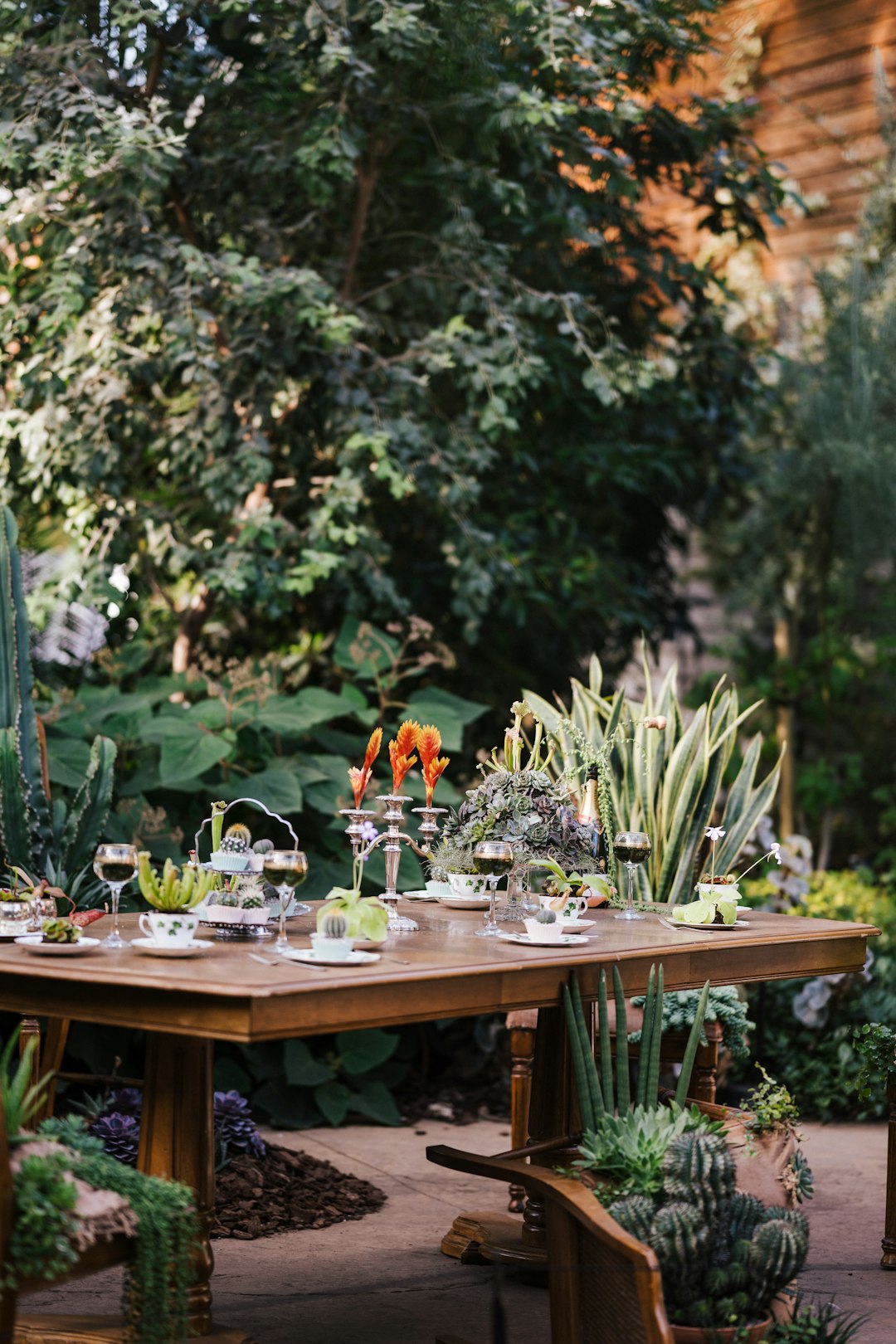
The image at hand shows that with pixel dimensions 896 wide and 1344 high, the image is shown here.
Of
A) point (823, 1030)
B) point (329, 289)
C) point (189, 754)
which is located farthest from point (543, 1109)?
point (329, 289)

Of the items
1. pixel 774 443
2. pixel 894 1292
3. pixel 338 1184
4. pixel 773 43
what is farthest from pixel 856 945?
pixel 773 43

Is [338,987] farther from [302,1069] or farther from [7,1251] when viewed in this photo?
[302,1069]

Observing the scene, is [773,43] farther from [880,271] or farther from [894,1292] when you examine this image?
[894,1292]

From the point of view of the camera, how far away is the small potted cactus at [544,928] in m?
3.11

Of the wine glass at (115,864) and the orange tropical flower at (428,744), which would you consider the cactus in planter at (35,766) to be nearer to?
the orange tropical flower at (428,744)

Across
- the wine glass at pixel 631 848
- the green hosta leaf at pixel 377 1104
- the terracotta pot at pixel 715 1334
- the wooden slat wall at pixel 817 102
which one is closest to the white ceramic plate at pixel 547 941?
the wine glass at pixel 631 848

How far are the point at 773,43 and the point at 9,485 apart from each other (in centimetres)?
582

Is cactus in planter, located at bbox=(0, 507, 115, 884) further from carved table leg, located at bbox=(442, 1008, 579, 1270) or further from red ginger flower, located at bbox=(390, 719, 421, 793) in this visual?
carved table leg, located at bbox=(442, 1008, 579, 1270)

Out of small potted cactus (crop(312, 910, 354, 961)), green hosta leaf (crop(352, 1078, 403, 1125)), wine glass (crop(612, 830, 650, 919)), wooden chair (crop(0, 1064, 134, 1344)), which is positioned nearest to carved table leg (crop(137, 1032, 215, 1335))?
small potted cactus (crop(312, 910, 354, 961))

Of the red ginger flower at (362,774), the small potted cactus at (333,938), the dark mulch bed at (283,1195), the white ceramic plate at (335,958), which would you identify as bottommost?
the dark mulch bed at (283,1195)

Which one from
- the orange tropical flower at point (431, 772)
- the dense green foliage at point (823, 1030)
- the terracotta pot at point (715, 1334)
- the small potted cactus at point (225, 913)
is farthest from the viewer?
the dense green foliage at point (823, 1030)

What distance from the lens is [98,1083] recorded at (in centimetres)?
480

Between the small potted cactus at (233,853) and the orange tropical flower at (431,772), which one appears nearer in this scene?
the small potted cactus at (233,853)

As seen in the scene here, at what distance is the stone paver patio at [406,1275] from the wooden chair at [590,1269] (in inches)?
19.0
